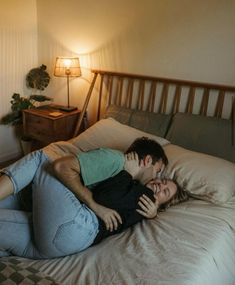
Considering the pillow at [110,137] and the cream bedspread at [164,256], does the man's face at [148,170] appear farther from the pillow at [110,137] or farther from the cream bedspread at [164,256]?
the pillow at [110,137]

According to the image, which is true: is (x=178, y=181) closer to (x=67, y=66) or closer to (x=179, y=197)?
(x=179, y=197)

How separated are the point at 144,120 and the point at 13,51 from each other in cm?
157

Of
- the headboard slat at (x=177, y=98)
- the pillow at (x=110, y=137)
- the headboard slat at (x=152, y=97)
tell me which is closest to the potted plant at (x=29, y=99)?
the pillow at (x=110, y=137)

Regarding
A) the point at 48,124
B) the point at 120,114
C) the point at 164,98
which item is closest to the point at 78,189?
the point at 120,114

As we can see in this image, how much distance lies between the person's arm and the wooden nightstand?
143cm

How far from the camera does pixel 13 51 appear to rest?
3020 millimetres

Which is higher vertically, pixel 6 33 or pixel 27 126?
pixel 6 33

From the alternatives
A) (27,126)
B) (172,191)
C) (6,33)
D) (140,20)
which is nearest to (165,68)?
(140,20)

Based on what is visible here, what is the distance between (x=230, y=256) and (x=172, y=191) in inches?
14.9

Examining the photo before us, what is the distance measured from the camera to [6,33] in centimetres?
291

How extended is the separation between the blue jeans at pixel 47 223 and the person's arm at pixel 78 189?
0.07 feet

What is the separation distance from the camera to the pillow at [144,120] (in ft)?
7.36

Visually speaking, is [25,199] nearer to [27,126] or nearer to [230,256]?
[230,256]

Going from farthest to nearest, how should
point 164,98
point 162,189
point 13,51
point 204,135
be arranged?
point 13,51, point 164,98, point 204,135, point 162,189
